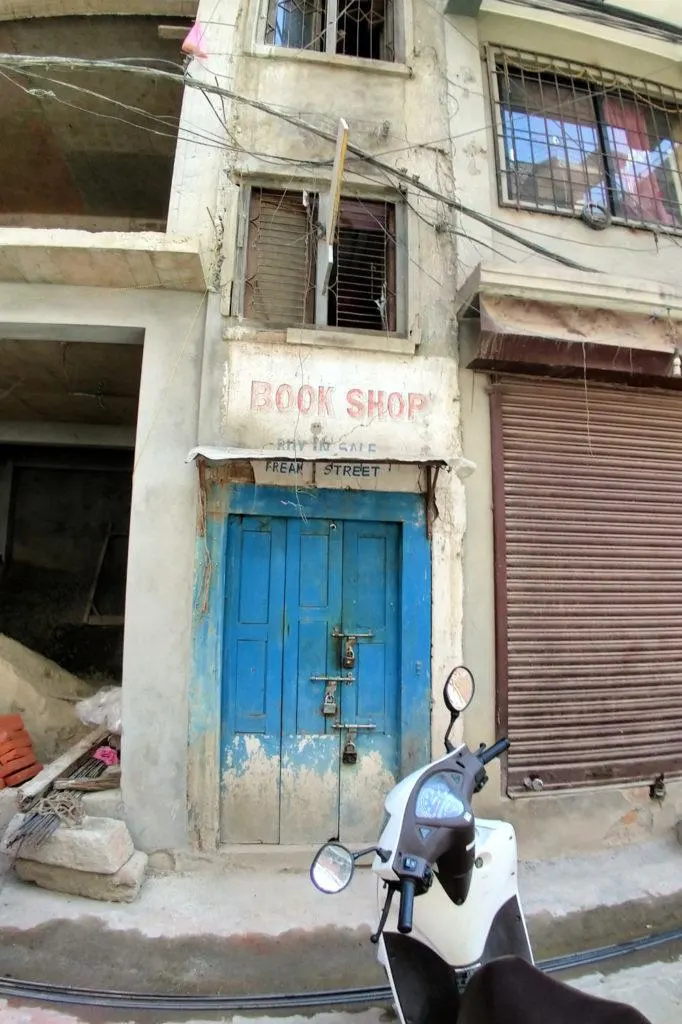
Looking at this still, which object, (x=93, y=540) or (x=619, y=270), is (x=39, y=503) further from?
(x=619, y=270)

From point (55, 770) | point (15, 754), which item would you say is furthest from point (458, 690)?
point (15, 754)

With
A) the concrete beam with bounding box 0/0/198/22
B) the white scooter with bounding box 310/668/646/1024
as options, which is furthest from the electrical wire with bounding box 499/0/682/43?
the white scooter with bounding box 310/668/646/1024

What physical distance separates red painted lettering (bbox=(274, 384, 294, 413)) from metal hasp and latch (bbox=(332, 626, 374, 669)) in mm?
1937

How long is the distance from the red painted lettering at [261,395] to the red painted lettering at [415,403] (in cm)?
124

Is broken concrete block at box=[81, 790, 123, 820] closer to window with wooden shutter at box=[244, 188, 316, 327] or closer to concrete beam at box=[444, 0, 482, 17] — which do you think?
window with wooden shutter at box=[244, 188, 316, 327]

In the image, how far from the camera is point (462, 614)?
15.7 ft

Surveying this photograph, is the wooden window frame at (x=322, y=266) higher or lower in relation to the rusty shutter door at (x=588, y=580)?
higher

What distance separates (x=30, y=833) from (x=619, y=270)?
7.08 meters

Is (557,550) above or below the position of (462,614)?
above

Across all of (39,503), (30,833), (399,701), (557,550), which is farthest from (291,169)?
(39,503)

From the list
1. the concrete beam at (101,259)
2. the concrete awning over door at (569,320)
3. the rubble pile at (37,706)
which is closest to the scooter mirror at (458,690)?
the concrete awning over door at (569,320)

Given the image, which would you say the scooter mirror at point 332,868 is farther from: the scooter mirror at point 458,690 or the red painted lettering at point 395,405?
the red painted lettering at point 395,405

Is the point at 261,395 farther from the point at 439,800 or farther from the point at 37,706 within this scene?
the point at 37,706

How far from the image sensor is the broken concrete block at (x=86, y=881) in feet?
12.6
